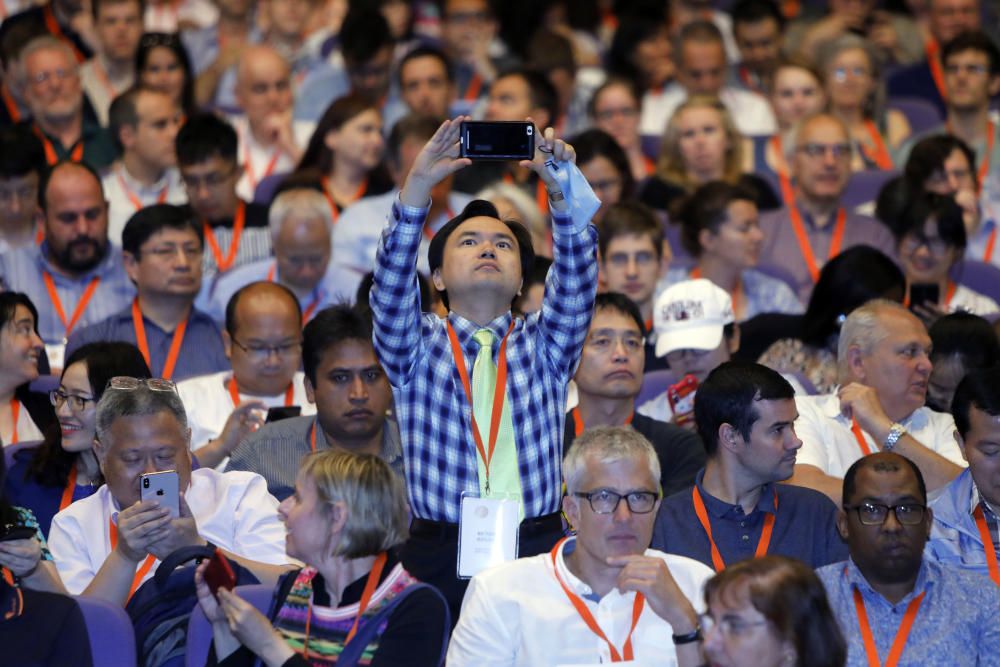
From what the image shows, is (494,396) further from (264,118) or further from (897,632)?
(264,118)

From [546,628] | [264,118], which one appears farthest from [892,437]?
[264,118]

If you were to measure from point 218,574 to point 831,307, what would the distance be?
2.84m

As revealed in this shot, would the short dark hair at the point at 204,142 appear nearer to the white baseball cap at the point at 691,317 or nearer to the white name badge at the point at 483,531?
the white baseball cap at the point at 691,317

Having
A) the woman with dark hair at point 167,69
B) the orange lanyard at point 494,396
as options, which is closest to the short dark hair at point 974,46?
the woman with dark hair at point 167,69

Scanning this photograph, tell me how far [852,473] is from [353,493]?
4.50 feet

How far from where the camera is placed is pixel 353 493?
3635mm

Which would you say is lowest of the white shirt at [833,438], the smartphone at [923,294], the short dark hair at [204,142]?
the white shirt at [833,438]

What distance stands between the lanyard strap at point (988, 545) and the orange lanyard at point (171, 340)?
3019 millimetres

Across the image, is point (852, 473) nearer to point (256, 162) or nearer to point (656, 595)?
point (656, 595)

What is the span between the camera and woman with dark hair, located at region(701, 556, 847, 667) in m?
3.18

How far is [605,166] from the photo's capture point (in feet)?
23.7

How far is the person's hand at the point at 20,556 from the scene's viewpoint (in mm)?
3770

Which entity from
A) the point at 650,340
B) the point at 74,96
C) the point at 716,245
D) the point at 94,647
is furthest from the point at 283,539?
the point at 74,96

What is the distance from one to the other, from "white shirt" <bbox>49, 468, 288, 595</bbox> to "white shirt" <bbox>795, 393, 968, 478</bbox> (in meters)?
1.65
